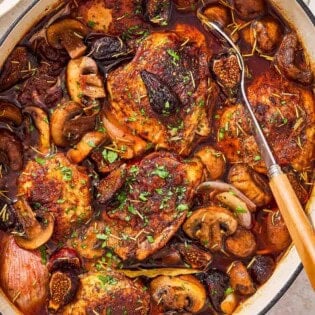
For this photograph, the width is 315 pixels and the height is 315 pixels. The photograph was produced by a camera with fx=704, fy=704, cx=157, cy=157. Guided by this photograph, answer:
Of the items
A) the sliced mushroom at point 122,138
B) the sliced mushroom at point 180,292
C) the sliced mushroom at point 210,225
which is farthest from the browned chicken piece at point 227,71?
the sliced mushroom at point 180,292

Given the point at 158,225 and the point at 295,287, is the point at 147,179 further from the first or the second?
the point at 295,287

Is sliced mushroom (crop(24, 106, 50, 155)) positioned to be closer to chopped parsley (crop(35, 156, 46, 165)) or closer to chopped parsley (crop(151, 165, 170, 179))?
chopped parsley (crop(35, 156, 46, 165))

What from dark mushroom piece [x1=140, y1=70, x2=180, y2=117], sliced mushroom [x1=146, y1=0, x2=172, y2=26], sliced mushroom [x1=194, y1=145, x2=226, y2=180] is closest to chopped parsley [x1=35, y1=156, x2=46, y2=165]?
dark mushroom piece [x1=140, y1=70, x2=180, y2=117]

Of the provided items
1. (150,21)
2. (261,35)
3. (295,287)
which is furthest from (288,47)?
(295,287)

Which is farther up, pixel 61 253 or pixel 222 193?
pixel 61 253

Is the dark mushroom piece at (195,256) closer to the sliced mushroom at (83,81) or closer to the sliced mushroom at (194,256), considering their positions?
the sliced mushroom at (194,256)

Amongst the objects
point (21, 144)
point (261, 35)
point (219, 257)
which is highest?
point (21, 144)

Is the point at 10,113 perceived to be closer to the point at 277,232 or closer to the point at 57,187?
the point at 57,187

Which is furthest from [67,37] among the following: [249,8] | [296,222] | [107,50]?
[296,222]
